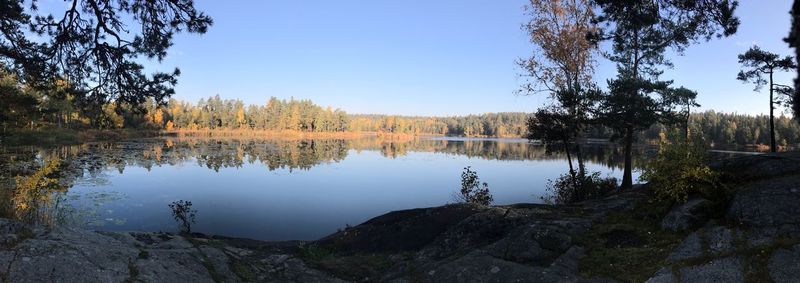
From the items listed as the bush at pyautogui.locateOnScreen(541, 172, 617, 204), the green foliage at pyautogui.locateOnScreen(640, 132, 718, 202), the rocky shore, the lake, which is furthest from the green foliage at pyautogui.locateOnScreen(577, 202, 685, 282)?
the bush at pyautogui.locateOnScreen(541, 172, 617, 204)

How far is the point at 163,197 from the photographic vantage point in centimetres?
2369

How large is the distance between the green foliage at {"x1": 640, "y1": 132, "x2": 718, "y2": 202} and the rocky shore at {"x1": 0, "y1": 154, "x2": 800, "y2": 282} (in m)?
0.34

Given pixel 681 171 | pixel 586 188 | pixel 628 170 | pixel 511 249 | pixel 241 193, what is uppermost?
pixel 681 171

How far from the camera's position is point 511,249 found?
804 cm

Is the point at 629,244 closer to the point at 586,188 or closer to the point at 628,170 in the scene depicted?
the point at 586,188

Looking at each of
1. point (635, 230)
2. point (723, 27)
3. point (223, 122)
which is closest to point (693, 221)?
point (635, 230)

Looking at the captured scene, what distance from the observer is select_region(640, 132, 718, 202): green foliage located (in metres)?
8.27

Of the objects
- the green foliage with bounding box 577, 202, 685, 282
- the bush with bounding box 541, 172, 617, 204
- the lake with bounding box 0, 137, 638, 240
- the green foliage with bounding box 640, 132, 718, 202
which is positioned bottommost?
the lake with bounding box 0, 137, 638, 240

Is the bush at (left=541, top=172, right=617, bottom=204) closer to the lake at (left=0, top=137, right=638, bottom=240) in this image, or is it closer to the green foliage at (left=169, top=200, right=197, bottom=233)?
the lake at (left=0, top=137, right=638, bottom=240)

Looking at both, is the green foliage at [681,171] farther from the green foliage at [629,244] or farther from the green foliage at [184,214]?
the green foliage at [184,214]

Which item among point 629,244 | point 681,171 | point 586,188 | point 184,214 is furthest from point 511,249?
point 184,214

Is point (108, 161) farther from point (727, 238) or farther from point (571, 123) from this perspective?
point (727, 238)

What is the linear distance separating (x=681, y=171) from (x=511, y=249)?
4.16 metres

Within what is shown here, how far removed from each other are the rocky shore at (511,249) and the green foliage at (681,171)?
342 mm
